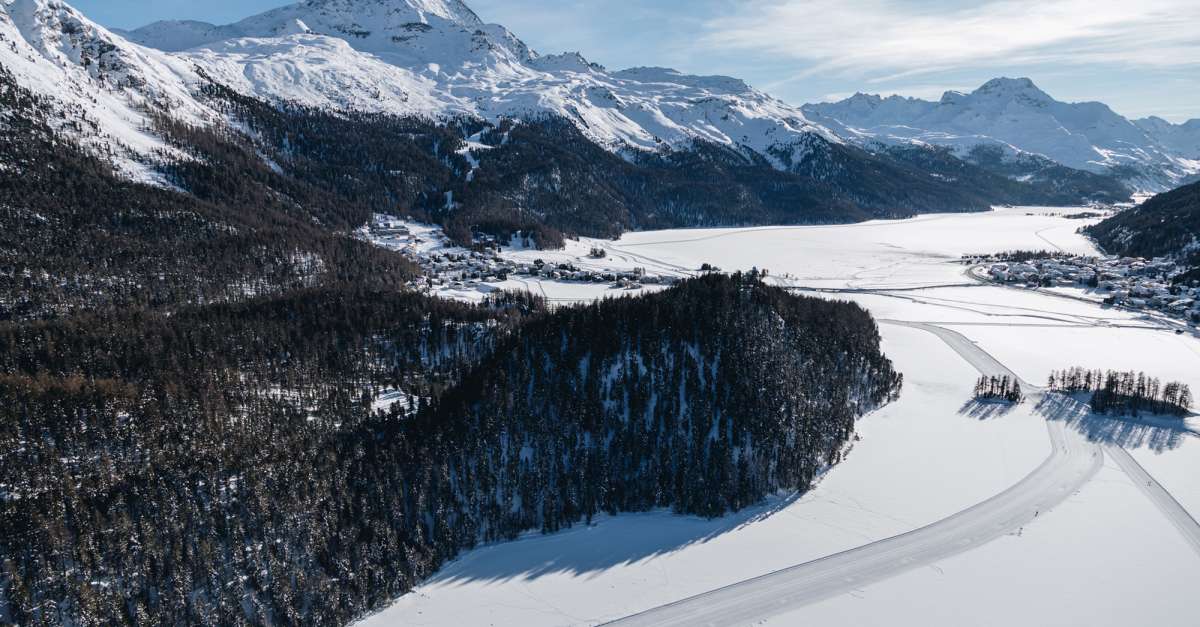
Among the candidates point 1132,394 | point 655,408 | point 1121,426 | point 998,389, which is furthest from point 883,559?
point 1132,394

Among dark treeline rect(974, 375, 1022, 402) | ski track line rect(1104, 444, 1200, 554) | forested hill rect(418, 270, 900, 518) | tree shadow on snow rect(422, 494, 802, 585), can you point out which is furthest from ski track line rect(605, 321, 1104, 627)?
dark treeline rect(974, 375, 1022, 402)

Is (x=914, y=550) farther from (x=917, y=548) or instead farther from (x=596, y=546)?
(x=596, y=546)

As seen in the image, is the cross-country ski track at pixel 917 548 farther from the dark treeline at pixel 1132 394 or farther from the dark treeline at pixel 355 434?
the dark treeline at pixel 1132 394

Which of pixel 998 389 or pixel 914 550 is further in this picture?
pixel 998 389

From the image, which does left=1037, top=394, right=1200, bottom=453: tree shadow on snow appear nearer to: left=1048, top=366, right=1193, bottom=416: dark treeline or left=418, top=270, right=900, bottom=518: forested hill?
left=1048, top=366, right=1193, bottom=416: dark treeline

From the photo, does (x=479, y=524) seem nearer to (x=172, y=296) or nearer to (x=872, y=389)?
(x=872, y=389)

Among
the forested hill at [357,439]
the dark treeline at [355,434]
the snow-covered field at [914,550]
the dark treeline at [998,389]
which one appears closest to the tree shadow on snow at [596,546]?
the snow-covered field at [914,550]

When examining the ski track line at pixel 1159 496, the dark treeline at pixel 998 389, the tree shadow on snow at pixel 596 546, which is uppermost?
the dark treeline at pixel 998 389
